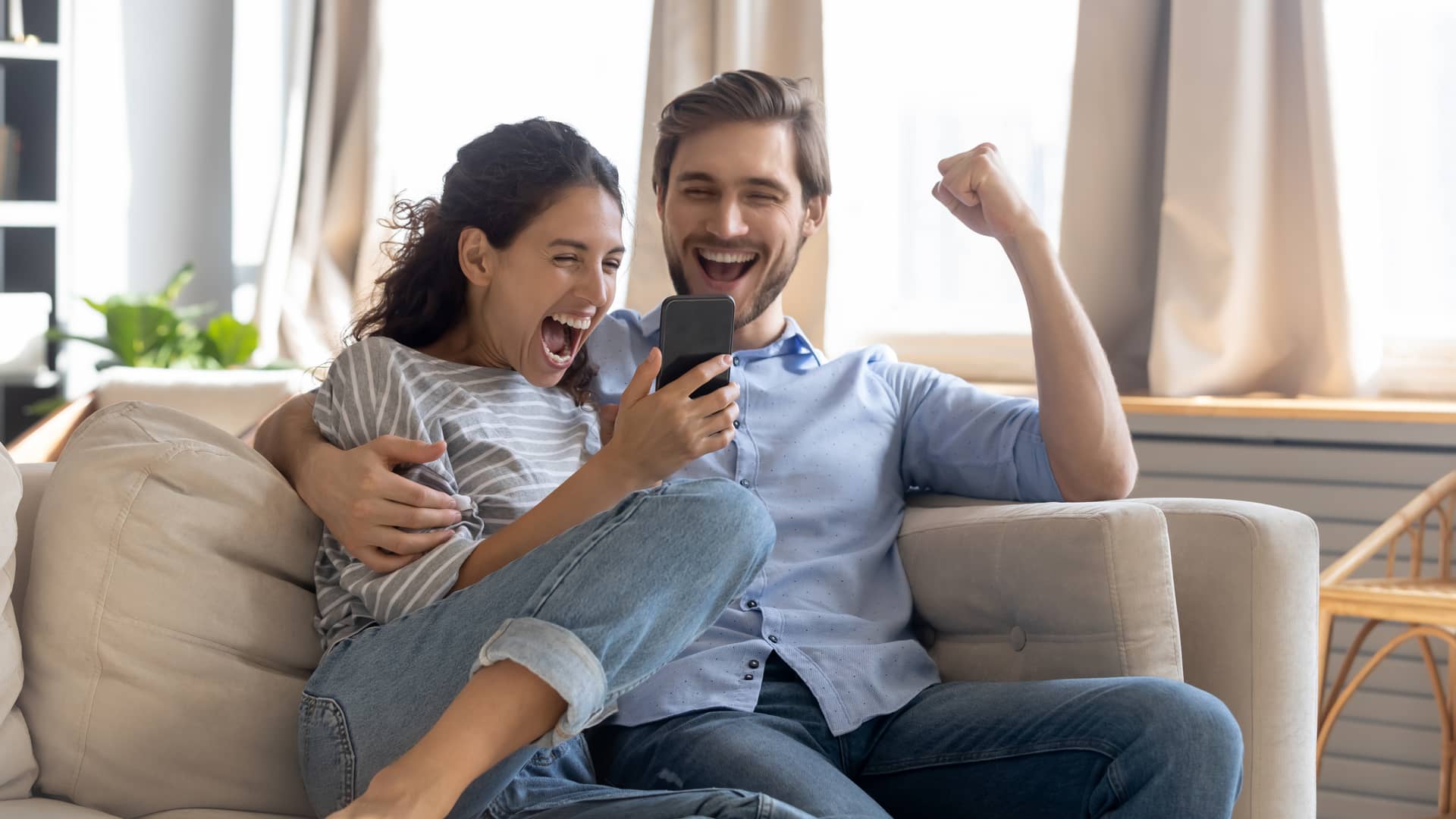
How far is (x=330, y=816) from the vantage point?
38.2 inches

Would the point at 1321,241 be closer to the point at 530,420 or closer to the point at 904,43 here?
the point at 904,43

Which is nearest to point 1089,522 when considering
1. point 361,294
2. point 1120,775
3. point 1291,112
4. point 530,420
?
point 1120,775

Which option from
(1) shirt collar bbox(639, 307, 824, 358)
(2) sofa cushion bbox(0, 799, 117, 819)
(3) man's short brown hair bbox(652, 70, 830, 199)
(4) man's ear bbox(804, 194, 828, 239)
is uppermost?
(3) man's short brown hair bbox(652, 70, 830, 199)

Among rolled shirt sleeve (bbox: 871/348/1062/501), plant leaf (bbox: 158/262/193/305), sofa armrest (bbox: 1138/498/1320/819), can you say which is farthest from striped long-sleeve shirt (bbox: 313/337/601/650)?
plant leaf (bbox: 158/262/193/305)

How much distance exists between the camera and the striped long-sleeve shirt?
1.24 meters

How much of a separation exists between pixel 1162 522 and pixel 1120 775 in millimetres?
293

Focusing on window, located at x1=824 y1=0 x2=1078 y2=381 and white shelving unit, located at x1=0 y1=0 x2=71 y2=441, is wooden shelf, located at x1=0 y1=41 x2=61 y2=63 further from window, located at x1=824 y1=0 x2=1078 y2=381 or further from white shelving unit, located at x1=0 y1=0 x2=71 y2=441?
window, located at x1=824 y1=0 x2=1078 y2=381

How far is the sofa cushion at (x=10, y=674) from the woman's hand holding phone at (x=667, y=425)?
593mm

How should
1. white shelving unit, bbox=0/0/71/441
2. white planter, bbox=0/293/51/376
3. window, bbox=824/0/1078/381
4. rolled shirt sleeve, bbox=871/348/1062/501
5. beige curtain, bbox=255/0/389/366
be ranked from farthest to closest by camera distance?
beige curtain, bbox=255/0/389/366 → white shelving unit, bbox=0/0/71/441 → white planter, bbox=0/293/51/376 → window, bbox=824/0/1078/381 → rolled shirt sleeve, bbox=871/348/1062/501

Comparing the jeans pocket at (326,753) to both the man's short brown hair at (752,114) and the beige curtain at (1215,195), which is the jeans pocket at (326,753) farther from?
the beige curtain at (1215,195)

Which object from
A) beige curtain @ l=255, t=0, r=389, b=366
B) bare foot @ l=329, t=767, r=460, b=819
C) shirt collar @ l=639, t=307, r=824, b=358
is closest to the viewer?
bare foot @ l=329, t=767, r=460, b=819

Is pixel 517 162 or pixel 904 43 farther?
pixel 904 43

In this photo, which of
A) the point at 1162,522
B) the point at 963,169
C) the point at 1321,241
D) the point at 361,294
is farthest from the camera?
the point at 361,294

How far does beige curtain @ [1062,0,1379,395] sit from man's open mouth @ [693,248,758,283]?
115 cm
